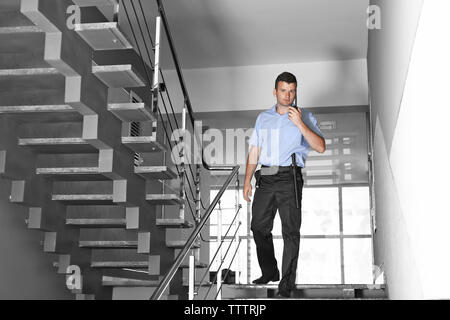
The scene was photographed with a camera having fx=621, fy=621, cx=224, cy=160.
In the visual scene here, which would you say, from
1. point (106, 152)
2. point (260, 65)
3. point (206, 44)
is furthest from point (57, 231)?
point (260, 65)

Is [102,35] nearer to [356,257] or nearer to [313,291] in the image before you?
[313,291]

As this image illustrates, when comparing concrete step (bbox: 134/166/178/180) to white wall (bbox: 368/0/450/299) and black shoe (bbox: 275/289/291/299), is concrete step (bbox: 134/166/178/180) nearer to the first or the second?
black shoe (bbox: 275/289/291/299)

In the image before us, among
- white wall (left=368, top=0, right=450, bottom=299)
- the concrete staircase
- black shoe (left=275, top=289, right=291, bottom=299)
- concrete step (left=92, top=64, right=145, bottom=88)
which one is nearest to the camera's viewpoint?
white wall (left=368, top=0, right=450, bottom=299)

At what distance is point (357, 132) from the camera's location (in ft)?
29.1

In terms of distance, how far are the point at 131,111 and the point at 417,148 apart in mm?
1883

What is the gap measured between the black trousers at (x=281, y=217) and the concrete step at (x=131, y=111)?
763 mm

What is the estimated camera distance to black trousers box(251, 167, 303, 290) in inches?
140

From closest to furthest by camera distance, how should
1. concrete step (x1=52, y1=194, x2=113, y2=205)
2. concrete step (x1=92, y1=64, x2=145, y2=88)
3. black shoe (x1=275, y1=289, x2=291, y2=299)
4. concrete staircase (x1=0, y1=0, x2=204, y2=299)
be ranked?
concrete staircase (x1=0, y1=0, x2=204, y2=299) < concrete step (x1=92, y1=64, x2=145, y2=88) < black shoe (x1=275, y1=289, x2=291, y2=299) < concrete step (x1=52, y1=194, x2=113, y2=205)

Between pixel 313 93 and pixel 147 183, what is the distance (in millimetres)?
2438

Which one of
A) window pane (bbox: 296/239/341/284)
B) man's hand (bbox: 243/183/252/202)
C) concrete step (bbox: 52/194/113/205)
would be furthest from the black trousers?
window pane (bbox: 296/239/341/284)

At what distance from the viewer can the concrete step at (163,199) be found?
4.40 metres

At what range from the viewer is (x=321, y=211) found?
12609mm

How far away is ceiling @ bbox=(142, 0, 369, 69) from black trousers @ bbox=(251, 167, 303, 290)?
7.85 ft
